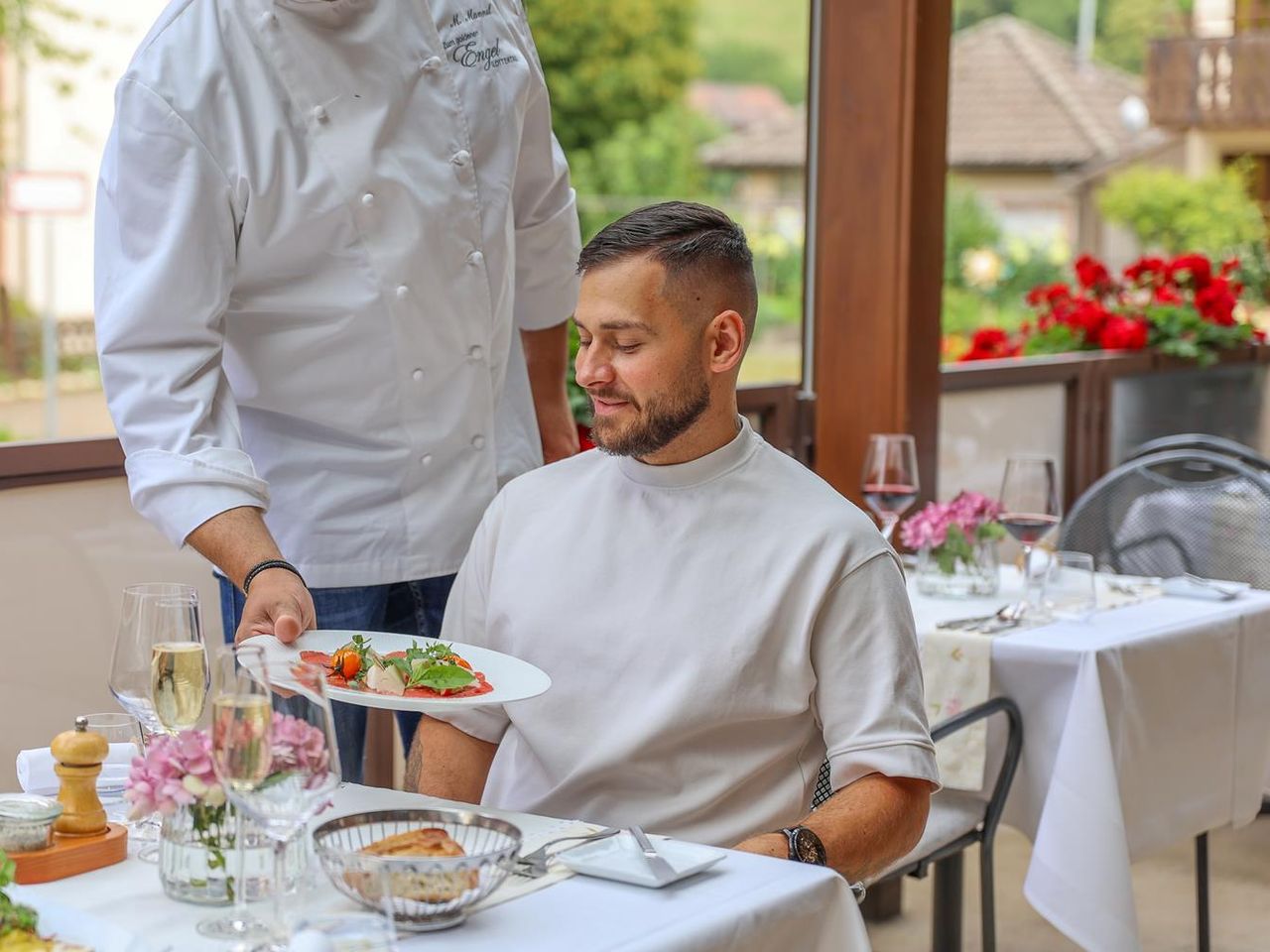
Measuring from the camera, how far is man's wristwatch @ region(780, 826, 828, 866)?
1.51 meters

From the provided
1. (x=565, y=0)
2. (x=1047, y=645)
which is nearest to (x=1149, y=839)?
(x=1047, y=645)

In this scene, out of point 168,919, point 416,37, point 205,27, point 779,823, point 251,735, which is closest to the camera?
point 251,735

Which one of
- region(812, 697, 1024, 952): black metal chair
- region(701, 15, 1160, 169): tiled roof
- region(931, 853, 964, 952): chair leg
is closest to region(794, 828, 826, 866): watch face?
region(812, 697, 1024, 952): black metal chair

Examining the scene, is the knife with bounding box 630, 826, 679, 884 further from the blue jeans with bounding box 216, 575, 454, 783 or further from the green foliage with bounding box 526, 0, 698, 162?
the green foliage with bounding box 526, 0, 698, 162

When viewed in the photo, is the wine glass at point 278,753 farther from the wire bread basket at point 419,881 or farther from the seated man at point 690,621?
the seated man at point 690,621

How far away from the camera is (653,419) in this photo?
1746mm

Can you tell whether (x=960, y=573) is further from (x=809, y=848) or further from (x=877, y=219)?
(x=809, y=848)

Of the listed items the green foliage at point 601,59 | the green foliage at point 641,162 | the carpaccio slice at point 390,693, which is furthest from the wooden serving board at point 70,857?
the green foliage at point 601,59

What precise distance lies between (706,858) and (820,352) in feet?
8.81

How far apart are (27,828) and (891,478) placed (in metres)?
1.96

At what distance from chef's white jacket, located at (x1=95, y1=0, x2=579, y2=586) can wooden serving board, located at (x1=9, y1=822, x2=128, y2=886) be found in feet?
1.70

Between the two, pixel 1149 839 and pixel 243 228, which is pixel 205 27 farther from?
pixel 1149 839

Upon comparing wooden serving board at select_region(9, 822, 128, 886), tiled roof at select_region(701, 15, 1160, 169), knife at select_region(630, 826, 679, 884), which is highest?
tiled roof at select_region(701, 15, 1160, 169)

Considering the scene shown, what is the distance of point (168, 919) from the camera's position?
1206 millimetres
